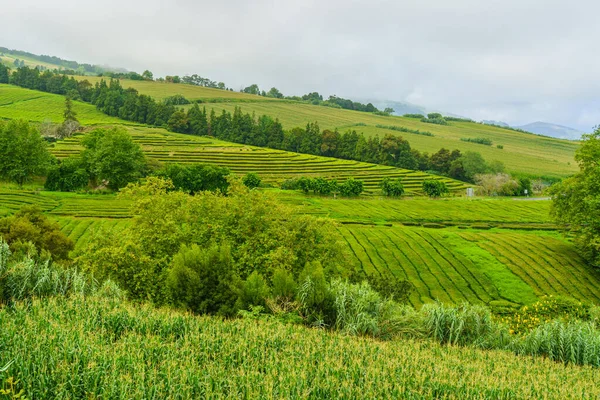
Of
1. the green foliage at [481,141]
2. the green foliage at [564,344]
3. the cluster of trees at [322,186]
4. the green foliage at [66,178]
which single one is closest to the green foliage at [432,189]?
the cluster of trees at [322,186]

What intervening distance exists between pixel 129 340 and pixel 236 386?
397cm

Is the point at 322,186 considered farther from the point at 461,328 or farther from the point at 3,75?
the point at 3,75

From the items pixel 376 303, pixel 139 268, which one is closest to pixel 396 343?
pixel 376 303

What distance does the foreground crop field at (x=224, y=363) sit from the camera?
9547 mm

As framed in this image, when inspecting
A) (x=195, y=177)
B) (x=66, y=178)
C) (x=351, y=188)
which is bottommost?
(x=66, y=178)

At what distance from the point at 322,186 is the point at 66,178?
5274cm

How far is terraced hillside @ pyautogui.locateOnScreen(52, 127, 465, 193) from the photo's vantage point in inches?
4215

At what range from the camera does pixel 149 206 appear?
29828 mm

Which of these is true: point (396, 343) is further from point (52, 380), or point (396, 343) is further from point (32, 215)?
point (32, 215)

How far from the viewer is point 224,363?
1126 cm

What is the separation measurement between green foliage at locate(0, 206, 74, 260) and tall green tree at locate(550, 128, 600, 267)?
5456cm

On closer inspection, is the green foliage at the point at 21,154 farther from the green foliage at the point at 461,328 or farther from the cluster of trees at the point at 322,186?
the green foliage at the point at 461,328

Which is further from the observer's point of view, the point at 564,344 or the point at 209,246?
the point at 209,246

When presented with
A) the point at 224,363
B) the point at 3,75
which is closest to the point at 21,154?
the point at 224,363
